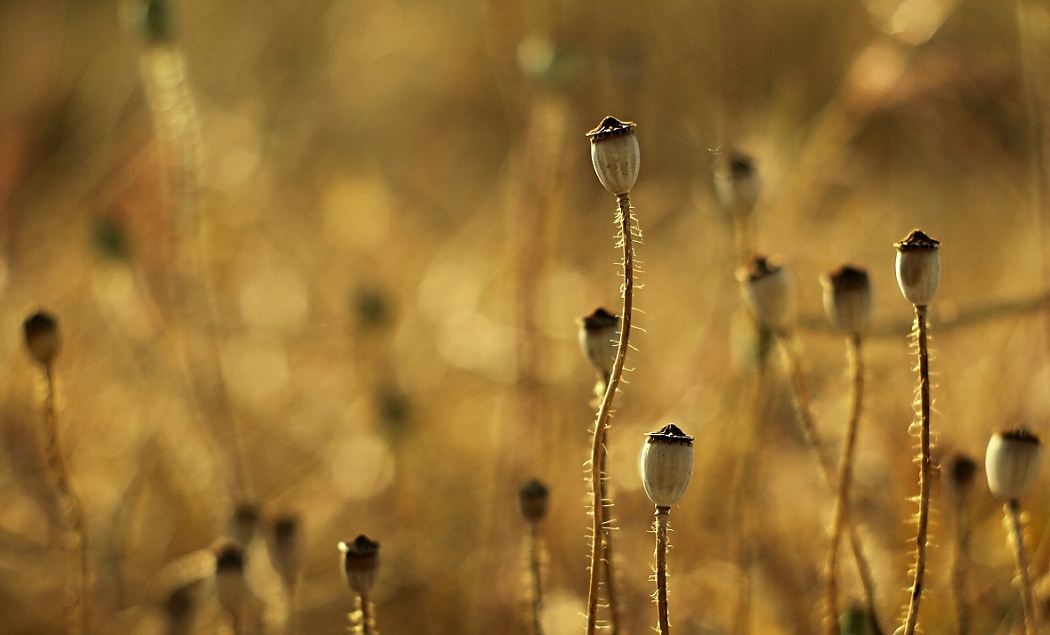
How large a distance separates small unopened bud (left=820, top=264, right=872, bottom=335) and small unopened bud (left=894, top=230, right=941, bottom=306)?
103 mm

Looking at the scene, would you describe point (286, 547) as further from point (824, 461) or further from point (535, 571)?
point (824, 461)

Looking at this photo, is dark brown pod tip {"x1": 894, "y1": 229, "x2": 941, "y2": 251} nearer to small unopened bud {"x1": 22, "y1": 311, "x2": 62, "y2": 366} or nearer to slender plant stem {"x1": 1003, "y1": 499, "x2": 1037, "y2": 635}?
slender plant stem {"x1": 1003, "y1": 499, "x2": 1037, "y2": 635}

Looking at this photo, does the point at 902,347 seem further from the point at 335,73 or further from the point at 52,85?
the point at 52,85

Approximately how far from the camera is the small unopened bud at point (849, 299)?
80 cm

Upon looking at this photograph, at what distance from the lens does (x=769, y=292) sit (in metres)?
0.85

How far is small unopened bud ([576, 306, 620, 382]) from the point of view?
772mm

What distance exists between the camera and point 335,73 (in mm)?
2771

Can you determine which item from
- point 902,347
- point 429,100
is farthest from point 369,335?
point 429,100

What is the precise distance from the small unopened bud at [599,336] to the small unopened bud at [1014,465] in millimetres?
273

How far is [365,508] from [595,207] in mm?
1327

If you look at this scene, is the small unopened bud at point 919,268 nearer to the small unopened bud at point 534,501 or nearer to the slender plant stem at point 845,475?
the slender plant stem at point 845,475

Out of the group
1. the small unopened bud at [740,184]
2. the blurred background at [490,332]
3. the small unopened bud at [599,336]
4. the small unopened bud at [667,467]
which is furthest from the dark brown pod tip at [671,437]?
the small unopened bud at [740,184]

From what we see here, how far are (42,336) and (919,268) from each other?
68cm

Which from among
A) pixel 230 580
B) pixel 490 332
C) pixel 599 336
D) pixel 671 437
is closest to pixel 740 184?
pixel 599 336
